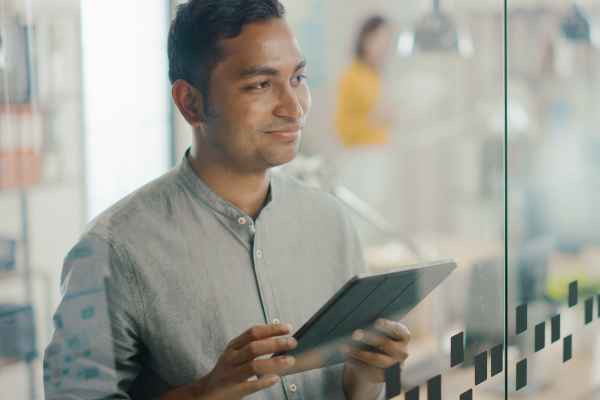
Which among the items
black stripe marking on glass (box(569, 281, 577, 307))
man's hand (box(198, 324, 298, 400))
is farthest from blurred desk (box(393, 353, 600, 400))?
man's hand (box(198, 324, 298, 400))

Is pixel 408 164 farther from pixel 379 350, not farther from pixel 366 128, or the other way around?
pixel 379 350

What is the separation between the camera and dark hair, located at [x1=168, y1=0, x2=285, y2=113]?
0.71 meters

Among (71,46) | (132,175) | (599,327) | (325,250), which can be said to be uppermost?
(71,46)

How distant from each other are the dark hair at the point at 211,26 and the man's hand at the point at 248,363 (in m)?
0.31

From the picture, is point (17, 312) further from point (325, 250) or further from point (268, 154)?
point (325, 250)

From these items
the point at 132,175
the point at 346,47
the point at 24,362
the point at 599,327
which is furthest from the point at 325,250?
the point at 346,47

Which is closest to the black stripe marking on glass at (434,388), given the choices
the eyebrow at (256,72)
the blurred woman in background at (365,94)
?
the eyebrow at (256,72)

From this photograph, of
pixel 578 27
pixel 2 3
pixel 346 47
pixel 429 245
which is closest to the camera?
pixel 2 3

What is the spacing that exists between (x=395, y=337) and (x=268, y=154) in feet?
0.95

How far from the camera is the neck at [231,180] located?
0.78m

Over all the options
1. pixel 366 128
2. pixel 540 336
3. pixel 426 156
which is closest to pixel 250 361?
pixel 540 336

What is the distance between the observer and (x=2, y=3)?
52 cm

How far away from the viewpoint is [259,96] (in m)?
0.73

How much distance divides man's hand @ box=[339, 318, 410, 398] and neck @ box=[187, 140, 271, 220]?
0.82 ft
